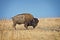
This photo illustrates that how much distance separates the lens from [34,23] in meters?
11.7

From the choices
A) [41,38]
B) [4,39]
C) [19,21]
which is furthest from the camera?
[19,21]

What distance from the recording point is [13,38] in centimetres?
663

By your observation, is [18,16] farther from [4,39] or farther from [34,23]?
[4,39]

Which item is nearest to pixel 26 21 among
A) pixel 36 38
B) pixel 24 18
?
pixel 24 18

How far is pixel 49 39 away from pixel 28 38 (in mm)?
785

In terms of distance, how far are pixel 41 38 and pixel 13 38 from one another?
1.13 metres

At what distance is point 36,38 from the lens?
7.12 meters

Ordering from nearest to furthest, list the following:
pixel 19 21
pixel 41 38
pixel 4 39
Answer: pixel 4 39 → pixel 41 38 → pixel 19 21

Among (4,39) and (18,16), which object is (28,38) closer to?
(4,39)

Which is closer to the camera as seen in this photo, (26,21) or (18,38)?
(18,38)

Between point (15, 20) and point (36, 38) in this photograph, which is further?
point (15, 20)

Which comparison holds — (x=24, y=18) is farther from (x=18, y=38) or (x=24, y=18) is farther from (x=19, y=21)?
(x=18, y=38)

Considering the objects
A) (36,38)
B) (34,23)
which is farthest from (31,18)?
(36,38)

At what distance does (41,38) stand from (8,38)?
1.27 meters
